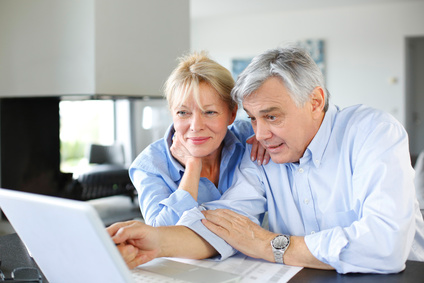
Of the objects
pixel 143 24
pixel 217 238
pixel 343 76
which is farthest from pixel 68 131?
pixel 343 76

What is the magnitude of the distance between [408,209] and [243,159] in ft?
1.99

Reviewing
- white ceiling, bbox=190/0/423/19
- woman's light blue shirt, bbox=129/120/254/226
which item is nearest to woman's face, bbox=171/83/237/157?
woman's light blue shirt, bbox=129/120/254/226

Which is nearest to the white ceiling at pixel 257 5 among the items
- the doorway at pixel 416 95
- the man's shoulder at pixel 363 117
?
the doorway at pixel 416 95

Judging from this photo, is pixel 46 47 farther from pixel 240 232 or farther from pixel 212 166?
pixel 240 232

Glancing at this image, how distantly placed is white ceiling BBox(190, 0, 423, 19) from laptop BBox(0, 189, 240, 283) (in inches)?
254

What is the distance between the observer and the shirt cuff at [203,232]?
132 cm

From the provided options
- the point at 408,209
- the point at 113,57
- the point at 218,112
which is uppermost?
the point at 113,57

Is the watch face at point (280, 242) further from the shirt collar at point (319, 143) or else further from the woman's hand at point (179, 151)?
the woman's hand at point (179, 151)

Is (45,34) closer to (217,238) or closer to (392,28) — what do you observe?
(217,238)

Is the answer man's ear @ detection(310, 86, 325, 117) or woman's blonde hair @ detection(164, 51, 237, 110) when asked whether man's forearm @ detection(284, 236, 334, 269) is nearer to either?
man's ear @ detection(310, 86, 325, 117)

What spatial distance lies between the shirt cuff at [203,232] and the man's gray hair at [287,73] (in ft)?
1.31

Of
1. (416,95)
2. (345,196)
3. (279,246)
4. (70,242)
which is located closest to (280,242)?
(279,246)

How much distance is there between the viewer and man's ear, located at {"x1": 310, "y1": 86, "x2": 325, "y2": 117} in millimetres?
1514

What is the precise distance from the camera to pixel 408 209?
4.18 ft
